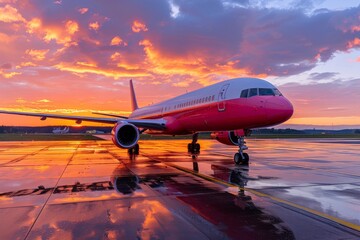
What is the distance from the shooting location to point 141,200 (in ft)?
23.4

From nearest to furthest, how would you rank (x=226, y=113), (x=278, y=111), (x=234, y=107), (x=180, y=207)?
(x=180, y=207)
(x=278, y=111)
(x=234, y=107)
(x=226, y=113)

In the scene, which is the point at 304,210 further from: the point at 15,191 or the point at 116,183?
the point at 15,191

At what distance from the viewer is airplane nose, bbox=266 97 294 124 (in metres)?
12.8

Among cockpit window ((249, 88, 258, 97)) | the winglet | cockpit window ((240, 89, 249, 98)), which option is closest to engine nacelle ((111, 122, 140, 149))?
cockpit window ((240, 89, 249, 98))

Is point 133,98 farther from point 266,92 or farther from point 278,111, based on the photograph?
point 278,111

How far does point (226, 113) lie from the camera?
15141mm

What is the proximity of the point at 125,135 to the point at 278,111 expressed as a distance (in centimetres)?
987

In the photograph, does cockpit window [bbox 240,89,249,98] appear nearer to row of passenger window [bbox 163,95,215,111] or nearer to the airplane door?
the airplane door

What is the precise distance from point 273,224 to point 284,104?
841 cm

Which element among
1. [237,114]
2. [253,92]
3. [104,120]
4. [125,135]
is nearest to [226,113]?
[237,114]

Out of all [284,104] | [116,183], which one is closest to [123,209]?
[116,183]

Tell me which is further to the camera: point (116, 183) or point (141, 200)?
point (116, 183)

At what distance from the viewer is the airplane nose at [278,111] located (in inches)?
502

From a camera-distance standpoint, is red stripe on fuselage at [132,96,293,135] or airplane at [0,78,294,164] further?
airplane at [0,78,294,164]
